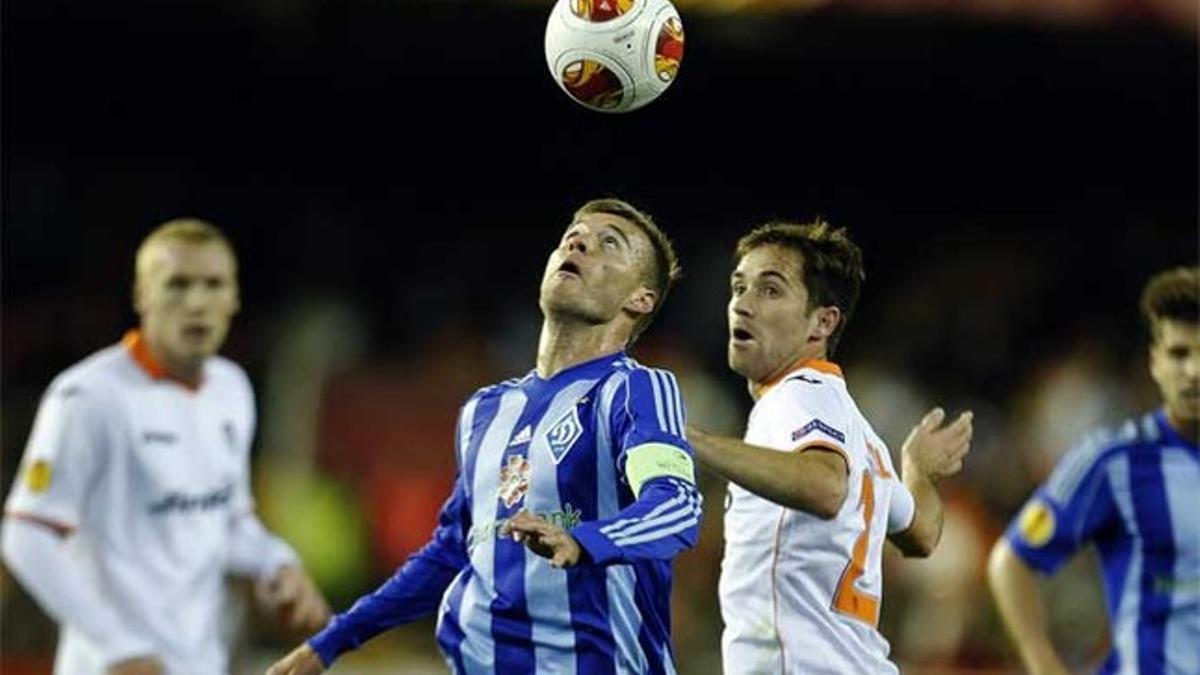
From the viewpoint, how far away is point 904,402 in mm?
14953

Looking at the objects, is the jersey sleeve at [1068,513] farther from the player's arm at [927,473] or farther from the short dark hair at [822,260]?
the short dark hair at [822,260]

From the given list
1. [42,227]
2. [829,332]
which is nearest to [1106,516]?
[829,332]

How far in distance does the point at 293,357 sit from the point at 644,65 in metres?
8.08

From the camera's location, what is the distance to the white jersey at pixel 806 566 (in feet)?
21.4

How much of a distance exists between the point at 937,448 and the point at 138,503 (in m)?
3.24

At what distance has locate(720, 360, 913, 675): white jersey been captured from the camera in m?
6.53

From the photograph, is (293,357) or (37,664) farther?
(293,357)

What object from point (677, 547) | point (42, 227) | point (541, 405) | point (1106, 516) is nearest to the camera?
point (677, 547)

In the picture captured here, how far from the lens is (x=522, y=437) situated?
21.3 ft

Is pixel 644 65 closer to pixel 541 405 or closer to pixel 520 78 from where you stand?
pixel 541 405

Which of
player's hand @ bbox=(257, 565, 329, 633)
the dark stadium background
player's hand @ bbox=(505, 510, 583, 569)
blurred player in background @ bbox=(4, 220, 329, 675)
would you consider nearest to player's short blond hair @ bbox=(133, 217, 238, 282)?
blurred player in background @ bbox=(4, 220, 329, 675)

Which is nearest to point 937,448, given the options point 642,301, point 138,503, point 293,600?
point 642,301

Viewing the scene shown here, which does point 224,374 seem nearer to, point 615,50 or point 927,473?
point 615,50

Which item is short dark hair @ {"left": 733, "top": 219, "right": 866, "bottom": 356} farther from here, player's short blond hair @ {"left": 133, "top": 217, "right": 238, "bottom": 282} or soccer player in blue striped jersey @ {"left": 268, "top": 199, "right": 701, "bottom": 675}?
player's short blond hair @ {"left": 133, "top": 217, "right": 238, "bottom": 282}
